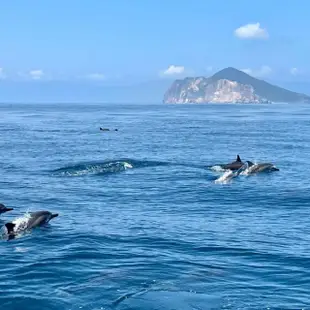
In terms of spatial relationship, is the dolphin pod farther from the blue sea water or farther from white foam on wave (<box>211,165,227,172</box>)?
the blue sea water

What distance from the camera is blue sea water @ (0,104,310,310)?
17.9 meters

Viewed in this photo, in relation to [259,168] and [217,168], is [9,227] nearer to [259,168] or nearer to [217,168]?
[217,168]

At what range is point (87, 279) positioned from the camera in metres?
19.3

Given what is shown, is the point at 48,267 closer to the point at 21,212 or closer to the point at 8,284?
the point at 8,284

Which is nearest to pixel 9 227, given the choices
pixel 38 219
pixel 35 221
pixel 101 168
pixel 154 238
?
pixel 35 221

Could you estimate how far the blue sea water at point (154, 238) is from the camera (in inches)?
706

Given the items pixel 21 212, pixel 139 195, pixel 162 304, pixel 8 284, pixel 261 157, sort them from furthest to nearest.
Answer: pixel 261 157 → pixel 139 195 → pixel 21 212 → pixel 8 284 → pixel 162 304

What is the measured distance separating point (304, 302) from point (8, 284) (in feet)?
29.4

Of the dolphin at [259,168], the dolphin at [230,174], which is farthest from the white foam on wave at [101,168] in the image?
the dolphin at [259,168]

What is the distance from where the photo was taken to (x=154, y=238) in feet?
82.0

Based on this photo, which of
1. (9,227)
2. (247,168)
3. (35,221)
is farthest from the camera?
(247,168)

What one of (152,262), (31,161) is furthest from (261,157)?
(152,262)

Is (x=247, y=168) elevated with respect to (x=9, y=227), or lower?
elevated

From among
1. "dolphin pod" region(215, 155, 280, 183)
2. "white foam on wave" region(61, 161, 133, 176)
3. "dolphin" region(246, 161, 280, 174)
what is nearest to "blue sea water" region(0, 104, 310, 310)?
"white foam on wave" region(61, 161, 133, 176)
